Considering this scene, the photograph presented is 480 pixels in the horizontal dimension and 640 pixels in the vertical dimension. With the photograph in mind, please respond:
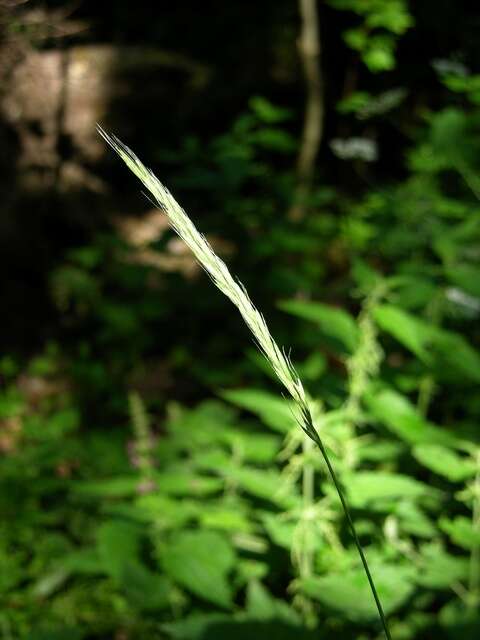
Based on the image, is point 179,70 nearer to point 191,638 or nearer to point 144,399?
point 144,399

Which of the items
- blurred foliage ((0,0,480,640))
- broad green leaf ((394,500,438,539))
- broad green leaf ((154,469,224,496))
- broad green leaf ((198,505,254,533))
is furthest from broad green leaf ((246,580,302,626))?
broad green leaf ((154,469,224,496))

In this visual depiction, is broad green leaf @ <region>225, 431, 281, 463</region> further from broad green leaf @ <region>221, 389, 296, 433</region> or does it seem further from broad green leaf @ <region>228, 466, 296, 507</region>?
broad green leaf @ <region>221, 389, 296, 433</region>

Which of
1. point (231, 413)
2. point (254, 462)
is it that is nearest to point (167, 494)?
point (254, 462)

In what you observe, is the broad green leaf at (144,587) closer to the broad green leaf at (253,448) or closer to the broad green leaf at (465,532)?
the broad green leaf at (253,448)

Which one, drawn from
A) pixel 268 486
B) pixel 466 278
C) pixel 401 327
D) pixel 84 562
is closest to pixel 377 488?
pixel 268 486

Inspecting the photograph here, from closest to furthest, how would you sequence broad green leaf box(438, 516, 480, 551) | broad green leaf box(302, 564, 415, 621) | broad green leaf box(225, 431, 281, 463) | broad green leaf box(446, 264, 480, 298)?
broad green leaf box(302, 564, 415, 621) < broad green leaf box(438, 516, 480, 551) < broad green leaf box(446, 264, 480, 298) < broad green leaf box(225, 431, 281, 463)

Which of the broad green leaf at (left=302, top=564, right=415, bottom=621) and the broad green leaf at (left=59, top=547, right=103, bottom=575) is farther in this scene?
the broad green leaf at (left=59, top=547, right=103, bottom=575)

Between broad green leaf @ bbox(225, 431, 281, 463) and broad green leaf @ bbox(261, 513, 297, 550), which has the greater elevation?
broad green leaf @ bbox(261, 513, 297, 550)
